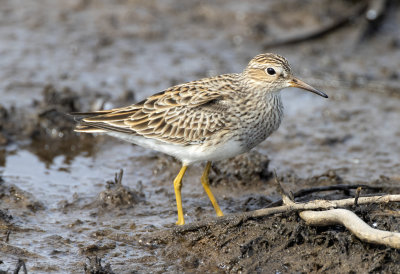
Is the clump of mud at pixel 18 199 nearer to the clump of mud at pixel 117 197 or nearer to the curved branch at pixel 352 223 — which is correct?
the clump of mud at pixel 117 197

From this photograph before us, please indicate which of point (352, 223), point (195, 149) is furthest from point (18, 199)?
point (352, 223)

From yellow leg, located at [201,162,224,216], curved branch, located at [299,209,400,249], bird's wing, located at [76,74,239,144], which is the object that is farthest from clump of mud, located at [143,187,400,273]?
bird's wing, located at [76,74,239,144]

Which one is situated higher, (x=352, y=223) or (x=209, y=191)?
(x=209, y=191)

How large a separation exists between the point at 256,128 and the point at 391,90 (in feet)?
16.9

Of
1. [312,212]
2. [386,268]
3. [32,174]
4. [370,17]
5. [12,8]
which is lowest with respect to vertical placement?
[386,268]

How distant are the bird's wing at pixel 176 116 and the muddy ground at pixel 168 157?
2.91 feet

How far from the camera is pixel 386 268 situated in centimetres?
641

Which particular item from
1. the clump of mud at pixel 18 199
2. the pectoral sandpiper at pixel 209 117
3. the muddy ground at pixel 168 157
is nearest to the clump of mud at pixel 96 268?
the muddy ground at pixel 168 157

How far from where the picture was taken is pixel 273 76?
7.93 meters

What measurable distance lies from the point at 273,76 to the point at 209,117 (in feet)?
3.19

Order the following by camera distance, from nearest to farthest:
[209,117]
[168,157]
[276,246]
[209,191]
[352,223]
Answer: [352,223] < [276,246] < [209,117] < [209,191] < [168,157]

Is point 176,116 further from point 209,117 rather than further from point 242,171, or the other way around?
point 242,171

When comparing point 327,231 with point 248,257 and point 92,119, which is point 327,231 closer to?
point 248,257

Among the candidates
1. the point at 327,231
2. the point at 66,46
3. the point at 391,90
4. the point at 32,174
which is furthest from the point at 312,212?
the point at 66,46
